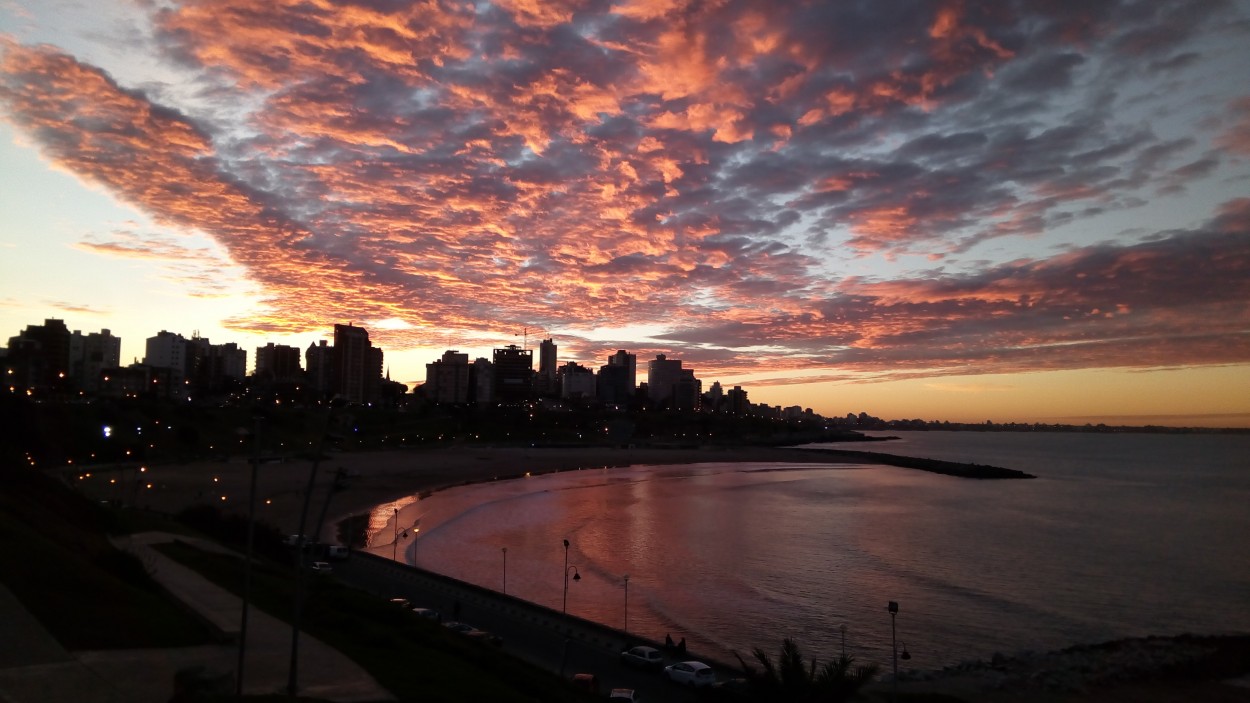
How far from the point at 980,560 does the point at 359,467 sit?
61617 millimetres

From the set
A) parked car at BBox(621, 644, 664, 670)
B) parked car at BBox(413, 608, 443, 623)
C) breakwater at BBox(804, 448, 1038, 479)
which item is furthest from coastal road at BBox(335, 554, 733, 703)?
breakwater at BBox(804, 448, 1038, 479)

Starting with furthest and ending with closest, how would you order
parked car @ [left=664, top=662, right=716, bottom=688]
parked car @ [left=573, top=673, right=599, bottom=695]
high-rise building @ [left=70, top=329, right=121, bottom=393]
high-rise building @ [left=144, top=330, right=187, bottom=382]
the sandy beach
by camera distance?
high-rise building @ [left=144, top=330, right=187, bottom=382] < high-rise building @ [left=70, top=329, right=121, bottom=393] < the sandy beach < parked car @ [left=664, top=662, right=716, bottom=688] < parked car @ [left=573, top=673, right=599, bottom=695]

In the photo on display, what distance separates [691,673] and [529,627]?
6378 millimetres

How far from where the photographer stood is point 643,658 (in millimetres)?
21109

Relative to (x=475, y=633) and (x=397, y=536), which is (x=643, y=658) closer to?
(x=475, y=633)

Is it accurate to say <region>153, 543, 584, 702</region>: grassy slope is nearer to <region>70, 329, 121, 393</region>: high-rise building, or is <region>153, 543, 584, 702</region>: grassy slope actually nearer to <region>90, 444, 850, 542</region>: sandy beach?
<region>90, 444, 850, 542</region>: sandy beach

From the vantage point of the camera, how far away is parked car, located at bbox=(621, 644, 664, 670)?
2089 centimetres

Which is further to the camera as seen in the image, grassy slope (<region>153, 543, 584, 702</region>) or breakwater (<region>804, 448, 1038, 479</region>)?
breakwater (<region>804, 448, 1038, 479</region>)

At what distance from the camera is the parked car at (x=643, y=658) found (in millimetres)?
20891

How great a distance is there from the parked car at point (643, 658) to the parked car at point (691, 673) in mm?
412

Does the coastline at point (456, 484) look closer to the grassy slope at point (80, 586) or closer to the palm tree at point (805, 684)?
the grassy slope at point (80, 586)

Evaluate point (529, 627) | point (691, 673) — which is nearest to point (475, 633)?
point (529, 627)

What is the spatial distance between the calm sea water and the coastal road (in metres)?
3.40

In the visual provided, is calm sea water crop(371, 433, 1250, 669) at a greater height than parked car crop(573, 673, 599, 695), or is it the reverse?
parked car crop(573, 673, 599, 695)
